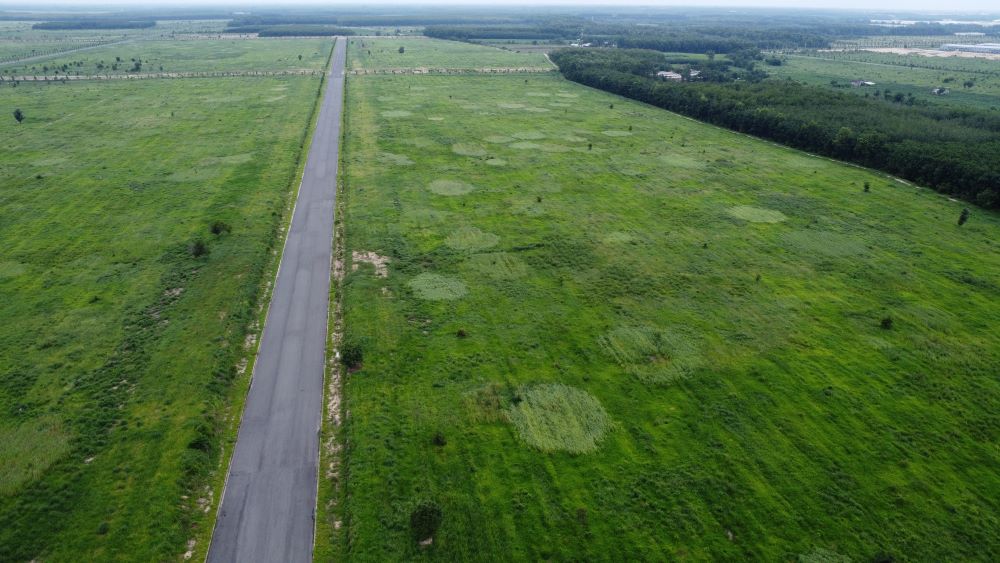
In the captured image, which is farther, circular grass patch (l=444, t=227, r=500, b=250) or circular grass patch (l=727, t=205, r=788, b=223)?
circular grass patch (l=727, t=205, r=788, b=223)

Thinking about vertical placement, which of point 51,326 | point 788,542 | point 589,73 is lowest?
point 788,542

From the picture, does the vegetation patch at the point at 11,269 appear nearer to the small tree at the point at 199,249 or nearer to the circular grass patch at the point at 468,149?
the small tree at the point at 199,249

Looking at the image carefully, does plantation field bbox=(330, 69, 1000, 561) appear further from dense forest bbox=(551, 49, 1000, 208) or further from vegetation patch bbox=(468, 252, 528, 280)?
dense forest bbox=(551, 49, 1000, 208)

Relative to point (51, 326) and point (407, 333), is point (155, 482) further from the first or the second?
point (51, 326)

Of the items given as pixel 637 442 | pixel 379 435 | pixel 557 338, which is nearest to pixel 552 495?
pixel 637 442

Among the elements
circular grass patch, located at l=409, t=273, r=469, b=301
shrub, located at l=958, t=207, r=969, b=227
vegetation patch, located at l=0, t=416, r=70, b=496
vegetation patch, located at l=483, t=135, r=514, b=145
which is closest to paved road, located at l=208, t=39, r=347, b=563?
circular grass patch, located at l=409, t=273, r=469, b=301
